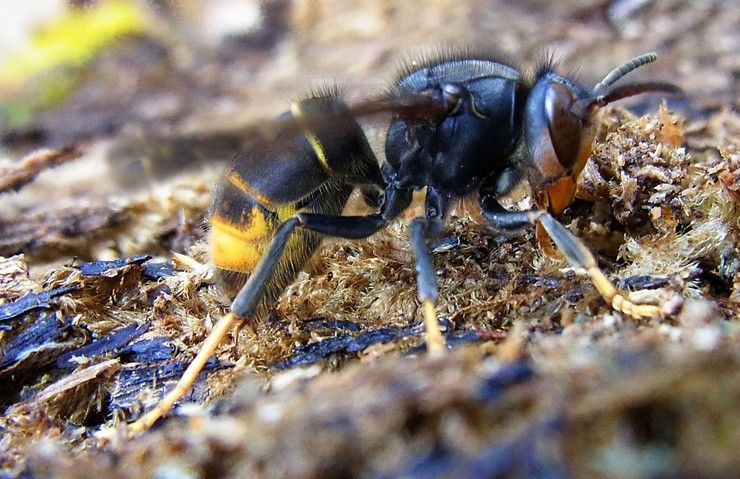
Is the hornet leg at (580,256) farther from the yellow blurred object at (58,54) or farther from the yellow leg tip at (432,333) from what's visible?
the yellow blurred object at (58,54)

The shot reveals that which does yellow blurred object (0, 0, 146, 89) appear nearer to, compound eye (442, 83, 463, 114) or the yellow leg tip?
compound eye (442, 83, 463, 114)

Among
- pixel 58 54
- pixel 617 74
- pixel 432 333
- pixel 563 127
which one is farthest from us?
pixel 58 54

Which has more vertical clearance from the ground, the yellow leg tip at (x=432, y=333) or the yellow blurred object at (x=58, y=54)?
the yellow blurred object at (x=58, y=54)

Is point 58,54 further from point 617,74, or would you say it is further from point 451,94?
point 617,74

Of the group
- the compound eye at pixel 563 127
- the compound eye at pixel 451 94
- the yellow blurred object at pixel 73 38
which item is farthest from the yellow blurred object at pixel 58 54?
the compound eye at pixel 563 127

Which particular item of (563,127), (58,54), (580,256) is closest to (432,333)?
(580,256)

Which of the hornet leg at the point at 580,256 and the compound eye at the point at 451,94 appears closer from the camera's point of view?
the hornet leg at the point at 580,256
